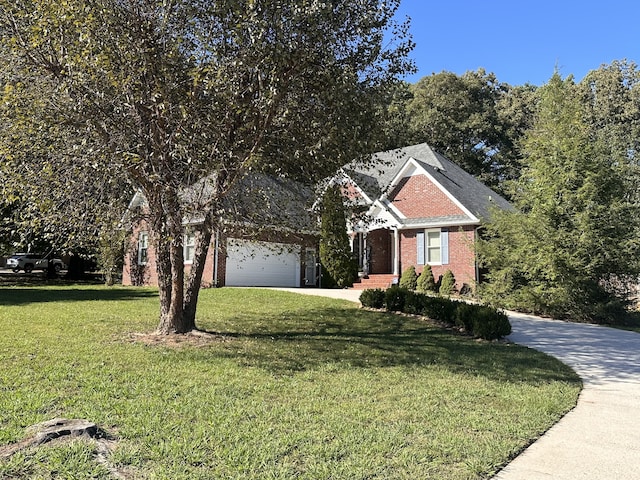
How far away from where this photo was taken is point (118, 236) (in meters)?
9.10

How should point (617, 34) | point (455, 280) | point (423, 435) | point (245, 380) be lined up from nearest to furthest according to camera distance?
point (423, 435), point (245, 380), point (617, 34), point (455, 280)

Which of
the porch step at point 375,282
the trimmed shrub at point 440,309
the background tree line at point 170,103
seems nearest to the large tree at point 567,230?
the trimmed shrub at point 440,309

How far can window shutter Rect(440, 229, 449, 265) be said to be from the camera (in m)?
20.8

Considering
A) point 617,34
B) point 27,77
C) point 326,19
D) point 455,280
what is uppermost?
point 617,34

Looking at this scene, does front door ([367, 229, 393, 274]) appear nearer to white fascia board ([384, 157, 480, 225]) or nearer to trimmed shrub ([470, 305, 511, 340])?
white fascia board ([384, 157, 480, 225])

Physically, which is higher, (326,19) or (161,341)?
(326,19)

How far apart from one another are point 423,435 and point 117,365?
431cm

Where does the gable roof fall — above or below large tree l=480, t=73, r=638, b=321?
above

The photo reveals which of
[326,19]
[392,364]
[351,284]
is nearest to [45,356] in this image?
[392,364]

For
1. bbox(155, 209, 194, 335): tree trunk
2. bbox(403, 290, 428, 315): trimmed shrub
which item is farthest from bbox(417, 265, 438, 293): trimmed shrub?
bbox(155, 209, 194, 335): tree trunk

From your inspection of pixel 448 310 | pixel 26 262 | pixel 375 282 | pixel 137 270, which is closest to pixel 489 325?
pixel 448 310

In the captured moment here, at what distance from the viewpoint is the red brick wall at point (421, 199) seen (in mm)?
21289

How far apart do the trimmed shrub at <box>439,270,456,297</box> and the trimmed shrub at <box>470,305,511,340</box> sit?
9.02 m

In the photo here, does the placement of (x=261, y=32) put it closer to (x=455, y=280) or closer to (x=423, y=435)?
(x=423, y=435)
